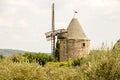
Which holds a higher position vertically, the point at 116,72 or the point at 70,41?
the point at 70,41

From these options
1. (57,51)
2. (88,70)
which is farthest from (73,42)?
(88,70)

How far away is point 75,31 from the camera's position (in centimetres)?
5688

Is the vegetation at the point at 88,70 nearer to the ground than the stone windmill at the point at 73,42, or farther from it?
nearer to the ground

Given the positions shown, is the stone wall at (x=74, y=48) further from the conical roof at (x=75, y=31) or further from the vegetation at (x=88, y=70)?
the vegetation at (x=88, y=70)

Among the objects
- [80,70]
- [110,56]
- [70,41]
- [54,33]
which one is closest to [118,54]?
[110,56]

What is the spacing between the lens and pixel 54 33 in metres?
60.6

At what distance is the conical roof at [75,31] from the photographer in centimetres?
5688

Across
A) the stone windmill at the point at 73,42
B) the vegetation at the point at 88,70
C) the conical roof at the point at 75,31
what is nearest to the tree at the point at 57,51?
the stone windmill at the point at 73,42

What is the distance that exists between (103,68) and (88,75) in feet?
2.46

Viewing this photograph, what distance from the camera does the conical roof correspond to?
56875 mm

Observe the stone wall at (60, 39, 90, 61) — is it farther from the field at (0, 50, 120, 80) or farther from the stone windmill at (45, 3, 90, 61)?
the field at (0, 50, 120, 80)

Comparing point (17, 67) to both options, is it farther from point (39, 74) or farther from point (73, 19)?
point (73, 19)

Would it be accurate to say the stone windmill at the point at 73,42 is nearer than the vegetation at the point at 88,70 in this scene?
No

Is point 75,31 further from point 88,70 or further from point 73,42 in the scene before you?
point 88,70
